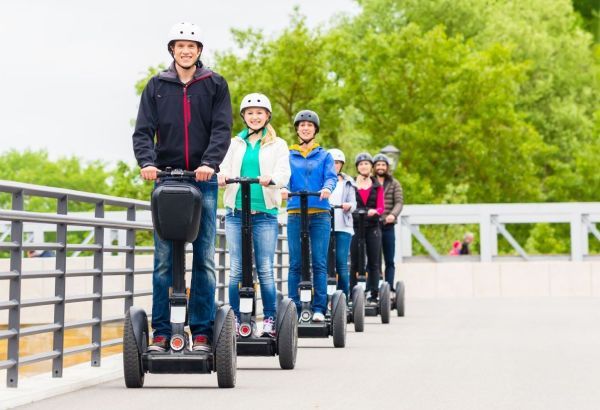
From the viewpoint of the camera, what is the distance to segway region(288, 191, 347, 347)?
42.2ft

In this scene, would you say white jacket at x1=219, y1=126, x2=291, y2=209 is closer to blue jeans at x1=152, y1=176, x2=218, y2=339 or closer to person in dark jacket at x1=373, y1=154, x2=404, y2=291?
blue jeans at x1=152, y1=176, x2=218, y2=339

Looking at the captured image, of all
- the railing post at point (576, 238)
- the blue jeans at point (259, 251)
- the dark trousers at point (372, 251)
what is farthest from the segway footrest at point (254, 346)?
the railing post at point (576, 238)

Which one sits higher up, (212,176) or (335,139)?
(335,139)

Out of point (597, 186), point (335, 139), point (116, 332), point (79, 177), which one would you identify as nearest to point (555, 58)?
point (597, 186)

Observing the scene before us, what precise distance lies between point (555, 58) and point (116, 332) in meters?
48.8

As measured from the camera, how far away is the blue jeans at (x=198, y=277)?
9.31 meters

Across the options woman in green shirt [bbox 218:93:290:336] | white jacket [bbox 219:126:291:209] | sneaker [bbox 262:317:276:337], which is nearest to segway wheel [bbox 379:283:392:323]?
woman in green shirt [bbox 218:93:290:336]

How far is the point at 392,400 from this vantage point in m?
8.75

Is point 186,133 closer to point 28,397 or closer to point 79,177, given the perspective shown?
point 28,397

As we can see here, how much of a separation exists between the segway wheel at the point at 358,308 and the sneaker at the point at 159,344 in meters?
6.29

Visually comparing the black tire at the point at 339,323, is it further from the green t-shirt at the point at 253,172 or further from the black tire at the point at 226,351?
the black tire at the point at 226,351

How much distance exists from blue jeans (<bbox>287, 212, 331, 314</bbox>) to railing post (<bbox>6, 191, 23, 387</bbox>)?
4.25 metres

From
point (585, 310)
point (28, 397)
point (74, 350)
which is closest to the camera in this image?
point (28, 397)

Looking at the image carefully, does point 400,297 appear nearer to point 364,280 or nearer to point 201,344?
point 364,280
